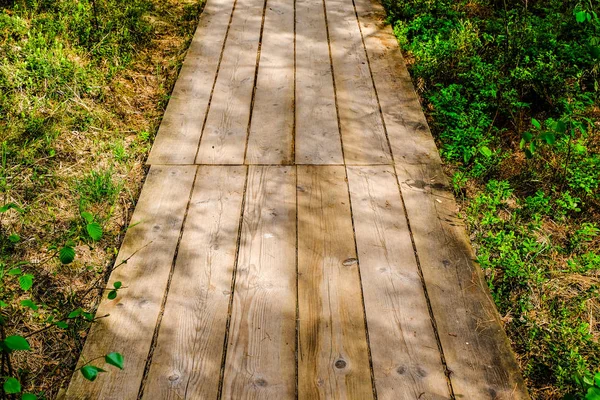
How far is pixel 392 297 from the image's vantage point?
2.20 meters

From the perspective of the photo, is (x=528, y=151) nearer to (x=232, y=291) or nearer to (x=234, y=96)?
(x=232, y=291)

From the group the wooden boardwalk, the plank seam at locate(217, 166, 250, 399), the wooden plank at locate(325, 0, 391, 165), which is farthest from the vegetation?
the plank seam at locate(217, 166, 250, 399)

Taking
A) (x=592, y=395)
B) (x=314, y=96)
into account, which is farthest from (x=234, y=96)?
(x=592, y=395)

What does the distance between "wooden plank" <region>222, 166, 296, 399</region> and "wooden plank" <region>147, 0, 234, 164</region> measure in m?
0.52

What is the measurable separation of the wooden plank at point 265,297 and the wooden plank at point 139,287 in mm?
333

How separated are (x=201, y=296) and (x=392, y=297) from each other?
81 cm

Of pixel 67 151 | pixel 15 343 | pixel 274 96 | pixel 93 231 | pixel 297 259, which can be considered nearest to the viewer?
pixel 15 343

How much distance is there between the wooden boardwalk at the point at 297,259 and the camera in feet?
6.30

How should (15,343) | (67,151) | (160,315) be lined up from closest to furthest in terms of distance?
(15,343), (160,315), (67,151)

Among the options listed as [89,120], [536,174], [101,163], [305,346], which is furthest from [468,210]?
[89,120]

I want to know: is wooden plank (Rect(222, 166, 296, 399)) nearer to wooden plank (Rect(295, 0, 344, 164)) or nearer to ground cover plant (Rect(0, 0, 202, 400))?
wooden plank (Rect(295, 0, 344, 164))

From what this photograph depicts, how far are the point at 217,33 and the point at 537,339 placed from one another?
322 centimetres

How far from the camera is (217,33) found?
4133 millimetres

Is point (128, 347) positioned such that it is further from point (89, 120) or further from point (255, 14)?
point (255, 14)
